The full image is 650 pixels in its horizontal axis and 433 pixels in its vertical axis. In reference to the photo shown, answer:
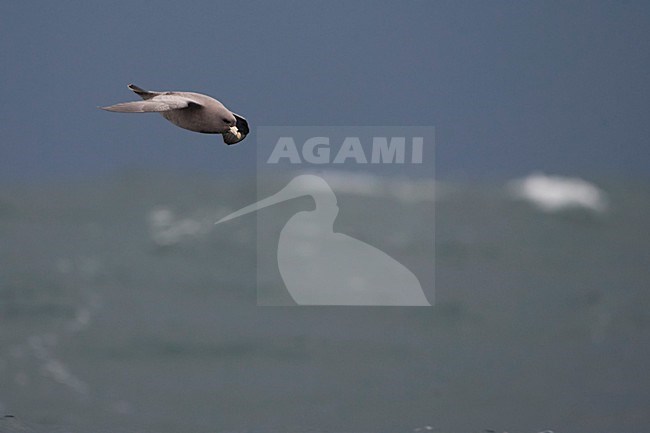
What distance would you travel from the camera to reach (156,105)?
15.3 feet

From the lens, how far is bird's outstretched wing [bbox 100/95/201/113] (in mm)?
4359

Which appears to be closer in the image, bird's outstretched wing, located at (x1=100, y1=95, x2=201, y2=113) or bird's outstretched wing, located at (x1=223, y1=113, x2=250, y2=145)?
bird's outstretched wing, located at (x1=100, y1=95, x2=201, y2=113)

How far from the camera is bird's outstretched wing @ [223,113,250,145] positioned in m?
5.13

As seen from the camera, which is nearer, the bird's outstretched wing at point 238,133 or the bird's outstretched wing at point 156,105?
the bird's outstretched wing at point 156,105

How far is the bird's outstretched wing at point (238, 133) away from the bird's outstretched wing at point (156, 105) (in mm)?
268

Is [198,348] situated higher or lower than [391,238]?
lower

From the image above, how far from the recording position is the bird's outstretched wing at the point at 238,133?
5133 mm

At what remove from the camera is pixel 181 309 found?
80.3 ft

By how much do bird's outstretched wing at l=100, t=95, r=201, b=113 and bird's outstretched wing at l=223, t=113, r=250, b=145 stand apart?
0.27 m

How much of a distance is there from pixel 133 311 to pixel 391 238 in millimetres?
7118

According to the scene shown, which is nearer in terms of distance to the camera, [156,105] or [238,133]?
[156,105]

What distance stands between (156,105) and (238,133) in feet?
1.98

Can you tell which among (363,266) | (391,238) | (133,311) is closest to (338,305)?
(363,266)

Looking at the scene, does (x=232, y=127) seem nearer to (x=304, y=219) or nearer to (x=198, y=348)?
(x=198, y=348)
